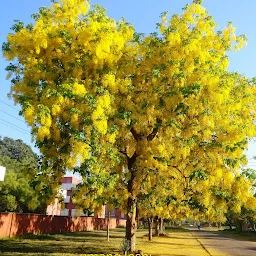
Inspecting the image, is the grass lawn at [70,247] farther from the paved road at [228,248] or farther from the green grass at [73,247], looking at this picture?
the paved road at [228,248]

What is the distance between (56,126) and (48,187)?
8.10ft

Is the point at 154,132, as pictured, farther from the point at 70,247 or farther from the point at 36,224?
the point at 36,224

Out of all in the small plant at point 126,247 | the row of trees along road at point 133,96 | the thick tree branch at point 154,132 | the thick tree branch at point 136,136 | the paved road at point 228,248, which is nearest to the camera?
the row of trees along road at point 133,96

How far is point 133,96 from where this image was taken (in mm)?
14625

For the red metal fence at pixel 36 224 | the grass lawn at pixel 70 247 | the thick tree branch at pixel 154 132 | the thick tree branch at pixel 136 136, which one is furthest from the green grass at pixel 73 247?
the thick tree branch at pixel 154 132

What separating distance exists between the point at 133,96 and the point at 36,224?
1739 cm


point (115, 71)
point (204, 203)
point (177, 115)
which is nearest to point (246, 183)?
point (204, 203)

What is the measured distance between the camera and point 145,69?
582 inches

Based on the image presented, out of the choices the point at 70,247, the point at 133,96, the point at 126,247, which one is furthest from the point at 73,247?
the point at 133,96

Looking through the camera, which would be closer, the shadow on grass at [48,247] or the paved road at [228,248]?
the shadow on grass at [48,247]

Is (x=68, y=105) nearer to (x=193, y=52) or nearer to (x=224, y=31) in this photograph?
(x=193, y=52)

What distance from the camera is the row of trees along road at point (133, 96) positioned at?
40.9ft

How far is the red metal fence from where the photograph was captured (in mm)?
22688

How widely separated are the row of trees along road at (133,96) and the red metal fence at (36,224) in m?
10.7
